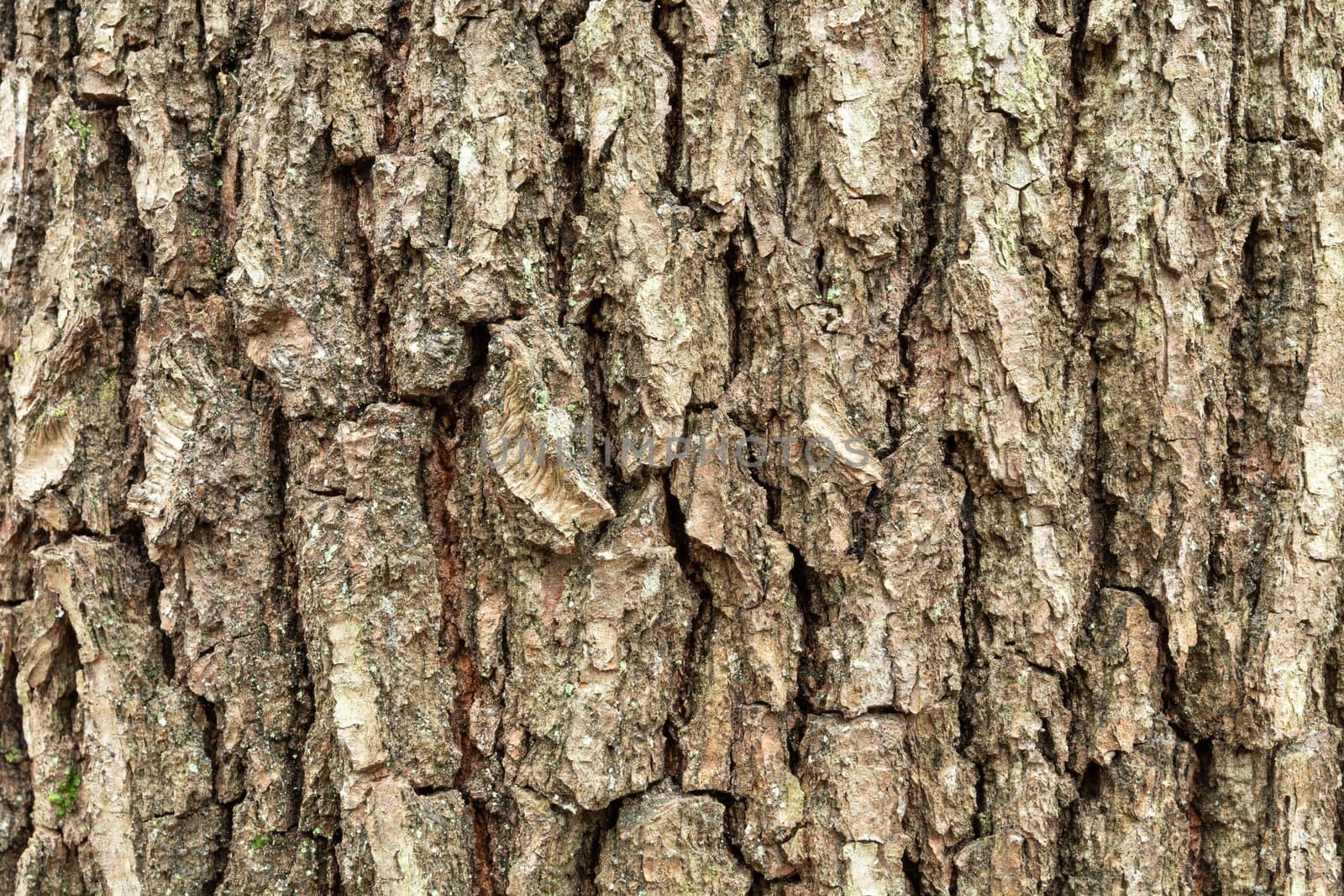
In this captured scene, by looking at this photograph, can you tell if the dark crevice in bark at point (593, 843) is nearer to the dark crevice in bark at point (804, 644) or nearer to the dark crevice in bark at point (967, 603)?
the dark crevice in bark at point (804, 644)

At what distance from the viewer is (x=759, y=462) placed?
1.39 meters

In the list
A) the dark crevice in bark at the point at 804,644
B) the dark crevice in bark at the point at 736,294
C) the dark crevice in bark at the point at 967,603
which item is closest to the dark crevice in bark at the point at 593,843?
the dark crevice in bark at the point at 804,644

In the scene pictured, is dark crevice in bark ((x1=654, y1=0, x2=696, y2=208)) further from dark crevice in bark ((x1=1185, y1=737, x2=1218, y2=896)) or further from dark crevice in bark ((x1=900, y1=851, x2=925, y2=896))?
dark crevice in bark ((x1=1185, y1=737, x2=1218, y2=896))

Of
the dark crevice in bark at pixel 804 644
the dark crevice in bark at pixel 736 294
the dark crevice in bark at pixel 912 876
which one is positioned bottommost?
the dark crevice in bark at pixel 912 876

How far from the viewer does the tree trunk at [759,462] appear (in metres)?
1.37

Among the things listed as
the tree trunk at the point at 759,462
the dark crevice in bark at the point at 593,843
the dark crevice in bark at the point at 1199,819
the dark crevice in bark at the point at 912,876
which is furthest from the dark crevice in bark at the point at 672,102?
the dark crevice in bark at the point at 1199,819

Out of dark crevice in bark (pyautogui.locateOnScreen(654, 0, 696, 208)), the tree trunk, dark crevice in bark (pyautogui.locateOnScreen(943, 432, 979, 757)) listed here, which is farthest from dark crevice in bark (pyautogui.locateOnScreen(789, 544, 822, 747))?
dark crevice in bark (pyautogui.locateOnScreen(654, 0, 696, 208))

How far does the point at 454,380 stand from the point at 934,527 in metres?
0.79

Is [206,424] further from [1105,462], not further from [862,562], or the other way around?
[1105,462]

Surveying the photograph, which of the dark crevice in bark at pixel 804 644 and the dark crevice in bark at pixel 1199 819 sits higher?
the dark crevice in bark at pixel 804 644

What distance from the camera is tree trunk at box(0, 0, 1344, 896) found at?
1.37 metres

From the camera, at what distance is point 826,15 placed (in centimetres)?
140

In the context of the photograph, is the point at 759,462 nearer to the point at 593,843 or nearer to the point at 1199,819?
the point at 593,843

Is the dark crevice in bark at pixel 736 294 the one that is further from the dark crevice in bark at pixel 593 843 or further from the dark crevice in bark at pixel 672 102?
the dark crevice in bark at pixel 593 843
